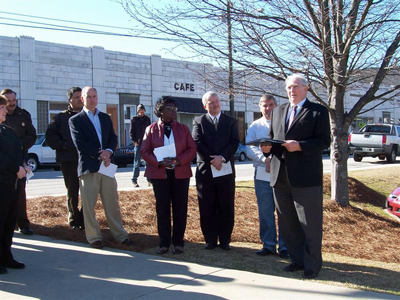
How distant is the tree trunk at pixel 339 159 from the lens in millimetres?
9992

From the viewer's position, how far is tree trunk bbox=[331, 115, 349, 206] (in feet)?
32.8

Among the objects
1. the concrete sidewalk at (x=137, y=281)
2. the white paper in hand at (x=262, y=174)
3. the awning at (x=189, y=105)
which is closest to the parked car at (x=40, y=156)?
the awning at (x=189, y=105)

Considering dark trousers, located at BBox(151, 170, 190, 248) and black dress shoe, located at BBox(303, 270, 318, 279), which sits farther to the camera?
dark trousers, located at BBox(151, 170, 190, 248)

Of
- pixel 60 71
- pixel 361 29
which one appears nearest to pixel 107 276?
pixel 361 29

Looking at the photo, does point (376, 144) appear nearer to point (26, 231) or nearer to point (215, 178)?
point (215, 178)

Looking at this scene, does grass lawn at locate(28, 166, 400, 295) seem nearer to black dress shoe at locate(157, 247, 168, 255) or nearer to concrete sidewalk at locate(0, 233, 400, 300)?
black dress shoe at locate(157, 247, 168, 255)

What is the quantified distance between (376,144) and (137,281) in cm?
2081

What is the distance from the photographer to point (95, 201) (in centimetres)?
661

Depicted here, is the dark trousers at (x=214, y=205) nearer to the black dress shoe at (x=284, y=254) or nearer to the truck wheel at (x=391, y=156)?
the black dress shoe at (x=284, y=254)

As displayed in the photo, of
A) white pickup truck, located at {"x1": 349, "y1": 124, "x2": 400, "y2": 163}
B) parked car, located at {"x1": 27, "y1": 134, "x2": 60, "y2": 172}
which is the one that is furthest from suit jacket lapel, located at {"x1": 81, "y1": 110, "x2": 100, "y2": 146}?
→ white pickup truck, located at {"x1": 349, "y1": 124, "x2": 400, "y2": 163}

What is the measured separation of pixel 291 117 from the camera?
5.38m

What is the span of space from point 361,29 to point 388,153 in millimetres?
16728

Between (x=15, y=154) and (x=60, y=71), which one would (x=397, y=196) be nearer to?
(x=15, y=154)

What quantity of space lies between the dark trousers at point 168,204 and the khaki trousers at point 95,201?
713 millimetres
